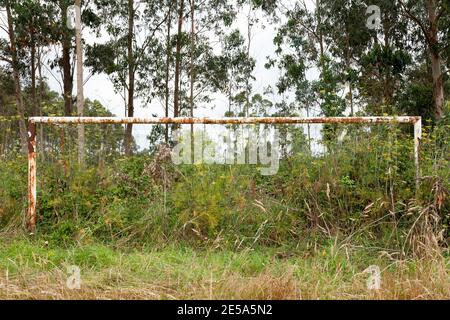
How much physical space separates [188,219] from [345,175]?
6.04ft

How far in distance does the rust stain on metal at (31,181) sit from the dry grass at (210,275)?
0.70 meters

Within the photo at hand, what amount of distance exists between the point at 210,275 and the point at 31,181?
275cm

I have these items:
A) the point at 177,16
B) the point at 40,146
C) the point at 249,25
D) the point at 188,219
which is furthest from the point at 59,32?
the point at 188,219

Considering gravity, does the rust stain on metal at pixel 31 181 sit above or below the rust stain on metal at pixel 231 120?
below

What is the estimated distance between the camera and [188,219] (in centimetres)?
552

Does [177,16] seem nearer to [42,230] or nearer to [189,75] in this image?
[189,75]

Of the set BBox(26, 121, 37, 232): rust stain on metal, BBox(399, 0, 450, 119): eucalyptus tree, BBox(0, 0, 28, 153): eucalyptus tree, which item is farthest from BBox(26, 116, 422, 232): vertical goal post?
BBox(0, 0, 28, 153): eucalyptus tree
